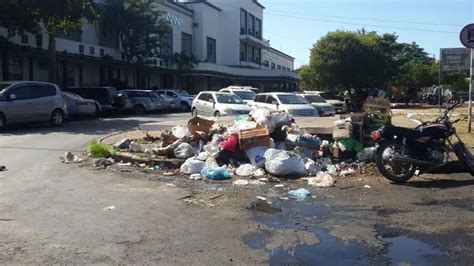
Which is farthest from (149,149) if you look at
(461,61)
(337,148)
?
(461,61)

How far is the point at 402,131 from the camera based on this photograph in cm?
981

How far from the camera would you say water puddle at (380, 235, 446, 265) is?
5.43 m

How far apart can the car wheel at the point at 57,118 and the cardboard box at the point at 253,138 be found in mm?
12575

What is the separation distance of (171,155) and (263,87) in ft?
223

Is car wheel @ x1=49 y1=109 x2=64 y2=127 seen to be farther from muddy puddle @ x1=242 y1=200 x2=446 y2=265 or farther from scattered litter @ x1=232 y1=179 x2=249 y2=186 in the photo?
muddy puddle @ x1=242 y1=200 x2=446 y2=265

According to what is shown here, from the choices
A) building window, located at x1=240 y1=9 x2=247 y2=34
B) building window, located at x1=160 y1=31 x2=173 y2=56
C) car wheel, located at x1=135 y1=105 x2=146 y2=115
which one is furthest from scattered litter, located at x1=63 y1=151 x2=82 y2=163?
building window, located at x1=240 y1=9 x2=247 y2=34

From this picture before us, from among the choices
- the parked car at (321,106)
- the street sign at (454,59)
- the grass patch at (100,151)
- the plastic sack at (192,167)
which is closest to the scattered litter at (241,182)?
the plastic sack at (192,167)

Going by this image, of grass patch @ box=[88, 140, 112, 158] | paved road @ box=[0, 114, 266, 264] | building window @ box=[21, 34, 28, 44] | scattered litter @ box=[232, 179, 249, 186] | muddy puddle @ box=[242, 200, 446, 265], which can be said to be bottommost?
paved road @ box=[0, 114, 266, 264]

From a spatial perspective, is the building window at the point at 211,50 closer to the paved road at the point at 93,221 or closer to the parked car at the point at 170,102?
the parked car at the point at 170,102

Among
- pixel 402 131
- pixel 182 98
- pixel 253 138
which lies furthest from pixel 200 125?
pixel 182 98

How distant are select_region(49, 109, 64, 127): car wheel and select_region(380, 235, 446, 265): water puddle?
18.0m

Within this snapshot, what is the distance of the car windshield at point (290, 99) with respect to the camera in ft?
84.5

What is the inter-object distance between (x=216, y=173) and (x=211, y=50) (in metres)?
63.3

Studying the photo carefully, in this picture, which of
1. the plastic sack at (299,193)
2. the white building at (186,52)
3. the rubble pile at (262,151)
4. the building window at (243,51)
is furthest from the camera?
the building window at (243,51)
